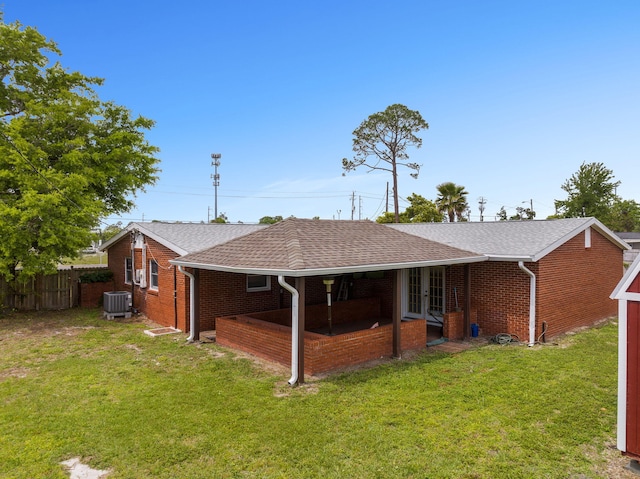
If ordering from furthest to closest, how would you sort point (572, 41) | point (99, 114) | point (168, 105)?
point (168, 105) → point (99, 114) → point (572, 41)

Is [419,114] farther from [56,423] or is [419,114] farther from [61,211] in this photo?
[56,423]

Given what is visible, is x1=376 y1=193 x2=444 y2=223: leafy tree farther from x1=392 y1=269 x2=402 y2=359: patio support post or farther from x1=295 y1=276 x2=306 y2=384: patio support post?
x1=295 y1=276 x2=306 y2=384: patio support post

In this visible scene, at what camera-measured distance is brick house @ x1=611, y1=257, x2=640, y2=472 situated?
4.50 metres

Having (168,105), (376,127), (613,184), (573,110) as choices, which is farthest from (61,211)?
(613,184)

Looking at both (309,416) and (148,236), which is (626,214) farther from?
(309,416)

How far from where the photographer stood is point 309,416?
588cm

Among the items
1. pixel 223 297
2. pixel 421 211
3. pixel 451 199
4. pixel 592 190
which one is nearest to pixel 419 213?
pixel 421 211

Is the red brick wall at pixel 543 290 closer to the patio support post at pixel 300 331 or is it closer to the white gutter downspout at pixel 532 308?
the white gutter downspout at pixel 532 308

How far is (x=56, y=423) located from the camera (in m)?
5.72

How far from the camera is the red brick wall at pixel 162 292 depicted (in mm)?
11859

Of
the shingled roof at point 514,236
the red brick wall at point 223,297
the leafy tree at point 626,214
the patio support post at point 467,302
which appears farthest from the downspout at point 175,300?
the leafy tree at point 626,214

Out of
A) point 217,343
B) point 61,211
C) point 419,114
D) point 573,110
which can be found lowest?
point 217,343

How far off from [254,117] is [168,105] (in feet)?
17.8

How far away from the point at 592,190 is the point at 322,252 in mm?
39380
